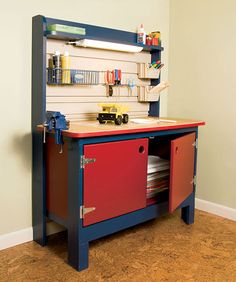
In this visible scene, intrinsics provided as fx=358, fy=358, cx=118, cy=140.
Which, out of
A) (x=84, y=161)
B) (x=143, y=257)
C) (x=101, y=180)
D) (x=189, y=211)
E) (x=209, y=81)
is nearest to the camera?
(x=84, y=161)

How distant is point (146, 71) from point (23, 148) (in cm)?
119

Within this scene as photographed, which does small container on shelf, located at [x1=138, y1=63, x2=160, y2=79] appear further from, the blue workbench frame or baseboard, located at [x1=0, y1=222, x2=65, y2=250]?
baseboard, located at [x1=0, y1=222, x2=65, y2=250]

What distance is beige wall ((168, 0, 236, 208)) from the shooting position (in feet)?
9.52

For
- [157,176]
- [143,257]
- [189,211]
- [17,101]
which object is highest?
[17,101]

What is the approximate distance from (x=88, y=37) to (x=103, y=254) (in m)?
1.44

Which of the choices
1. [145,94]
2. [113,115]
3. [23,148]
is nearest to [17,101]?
[23,148]

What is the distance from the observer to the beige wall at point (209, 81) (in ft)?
9.52

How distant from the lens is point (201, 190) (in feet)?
10.5

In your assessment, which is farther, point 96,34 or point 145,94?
point 145,94

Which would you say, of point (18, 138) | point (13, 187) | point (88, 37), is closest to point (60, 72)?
point (88, 37)

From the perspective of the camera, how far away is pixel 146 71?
292 centimetres

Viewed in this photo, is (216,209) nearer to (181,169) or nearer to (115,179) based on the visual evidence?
(181,169)

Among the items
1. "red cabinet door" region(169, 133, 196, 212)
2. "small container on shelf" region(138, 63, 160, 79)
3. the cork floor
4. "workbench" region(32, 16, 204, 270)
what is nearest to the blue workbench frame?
"workbench" region(32, 16, 204, 270)

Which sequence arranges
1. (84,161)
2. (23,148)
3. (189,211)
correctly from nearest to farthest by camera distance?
(84,161) → (23,148) → (189,211)
